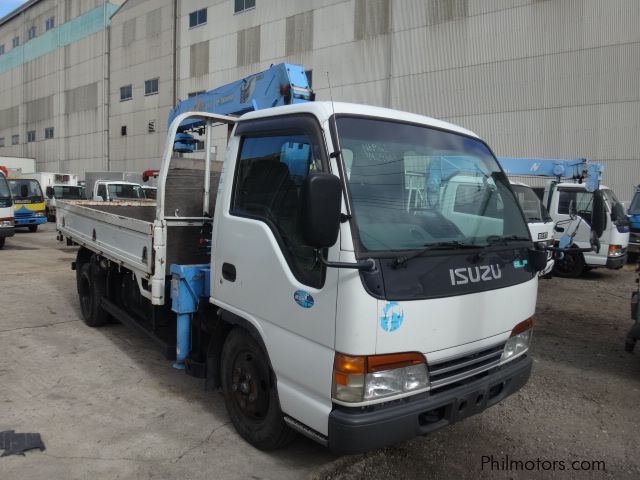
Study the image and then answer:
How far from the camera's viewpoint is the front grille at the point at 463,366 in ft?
9.02

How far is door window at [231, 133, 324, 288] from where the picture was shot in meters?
2.83

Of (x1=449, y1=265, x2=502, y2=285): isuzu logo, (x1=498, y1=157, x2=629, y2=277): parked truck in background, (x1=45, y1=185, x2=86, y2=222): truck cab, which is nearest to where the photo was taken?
(x1=449, y1=265, x2=502, y2=285): isuzu logo

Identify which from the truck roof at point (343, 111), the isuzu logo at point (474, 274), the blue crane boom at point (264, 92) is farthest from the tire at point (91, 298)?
the isuzu logo at point (474, 274)

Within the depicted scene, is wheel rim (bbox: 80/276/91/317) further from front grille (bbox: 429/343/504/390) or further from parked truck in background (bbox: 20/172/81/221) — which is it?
parked truck in background (bbox: 20/172/81/221)

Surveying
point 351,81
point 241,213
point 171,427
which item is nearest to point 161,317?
point 171,427

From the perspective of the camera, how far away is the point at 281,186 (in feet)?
10.2

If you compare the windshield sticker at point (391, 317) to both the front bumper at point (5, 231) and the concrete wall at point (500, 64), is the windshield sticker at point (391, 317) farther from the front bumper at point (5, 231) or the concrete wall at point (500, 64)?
the concrete wall at point (500, 64)

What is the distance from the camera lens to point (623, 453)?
3.62 metres

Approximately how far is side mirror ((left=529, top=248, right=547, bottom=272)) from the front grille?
606 mm

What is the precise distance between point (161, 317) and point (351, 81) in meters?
20.4

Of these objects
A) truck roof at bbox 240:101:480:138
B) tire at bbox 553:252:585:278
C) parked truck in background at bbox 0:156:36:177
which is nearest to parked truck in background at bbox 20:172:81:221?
parked truck in background at bbox 0:156:36:177

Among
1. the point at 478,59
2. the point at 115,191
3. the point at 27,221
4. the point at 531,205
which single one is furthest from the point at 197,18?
the point at 531,205

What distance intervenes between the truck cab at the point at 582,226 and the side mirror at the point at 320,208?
9276 millimetres

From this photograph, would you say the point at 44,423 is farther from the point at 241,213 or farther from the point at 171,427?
the point at 241,213
